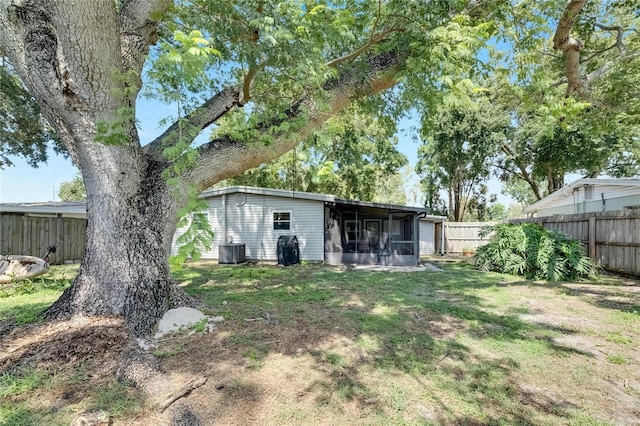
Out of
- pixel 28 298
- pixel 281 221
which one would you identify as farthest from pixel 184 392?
pixel 281 221

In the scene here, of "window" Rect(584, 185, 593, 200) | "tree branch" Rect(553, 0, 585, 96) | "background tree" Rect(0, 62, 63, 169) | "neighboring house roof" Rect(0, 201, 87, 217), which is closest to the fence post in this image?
"window" Rect(584, 185, 593, 200)

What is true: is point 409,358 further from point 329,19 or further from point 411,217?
point 411,217

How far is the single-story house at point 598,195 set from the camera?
10.2m

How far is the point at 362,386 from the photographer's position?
2730mm

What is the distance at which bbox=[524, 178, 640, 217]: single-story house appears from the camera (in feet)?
33.5

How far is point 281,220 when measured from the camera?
496 inches

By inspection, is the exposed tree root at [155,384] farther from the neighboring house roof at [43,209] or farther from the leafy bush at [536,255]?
the leafy bush at [536,255]

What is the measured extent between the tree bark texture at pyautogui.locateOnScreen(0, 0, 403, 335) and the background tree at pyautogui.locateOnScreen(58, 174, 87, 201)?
38283 millimetres

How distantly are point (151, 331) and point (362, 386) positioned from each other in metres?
2.43

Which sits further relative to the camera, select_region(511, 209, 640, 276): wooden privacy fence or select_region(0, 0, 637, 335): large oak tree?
select_region(511, 209, 640, 276): wooden privacy fence

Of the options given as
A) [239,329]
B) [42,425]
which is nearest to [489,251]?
[239,329]

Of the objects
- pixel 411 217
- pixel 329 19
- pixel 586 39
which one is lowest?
pixel 411 217

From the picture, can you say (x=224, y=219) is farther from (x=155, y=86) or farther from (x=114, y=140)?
(x=155, y=86)

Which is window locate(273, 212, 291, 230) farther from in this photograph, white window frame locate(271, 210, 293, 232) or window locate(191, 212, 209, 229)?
window locate(191, 212, 209, 229)
